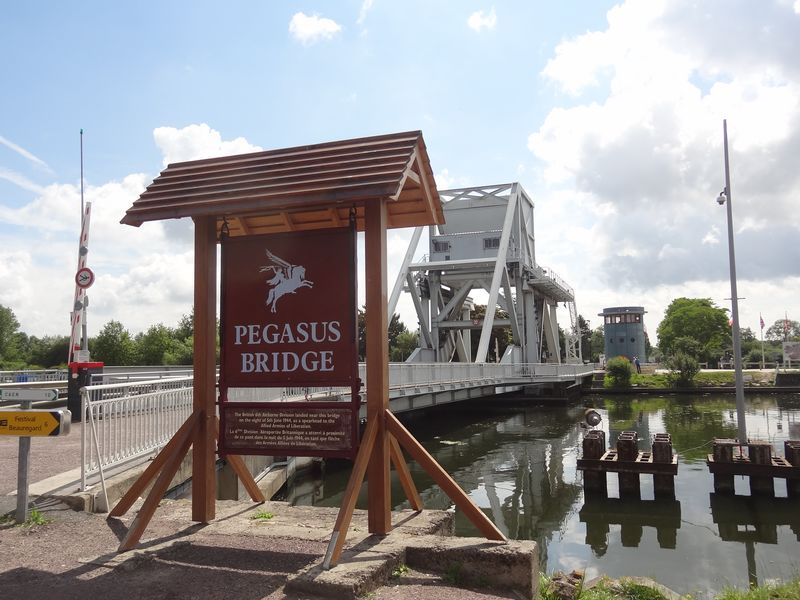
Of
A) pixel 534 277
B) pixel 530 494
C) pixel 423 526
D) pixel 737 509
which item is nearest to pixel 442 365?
→ pixel 530 494

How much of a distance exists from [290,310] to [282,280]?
295mm

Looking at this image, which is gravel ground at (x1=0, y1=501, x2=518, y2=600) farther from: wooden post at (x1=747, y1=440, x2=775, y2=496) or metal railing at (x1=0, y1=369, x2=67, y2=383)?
metal railing at (x1=0, y1=369, x2=67, y2=383)

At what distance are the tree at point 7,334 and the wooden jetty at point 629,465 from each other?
2852 inches

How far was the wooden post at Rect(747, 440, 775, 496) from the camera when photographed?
1242 centimetres

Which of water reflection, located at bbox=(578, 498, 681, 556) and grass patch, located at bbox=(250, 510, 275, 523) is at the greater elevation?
grass patch, located at bbox=(250, 510, 275, 523)

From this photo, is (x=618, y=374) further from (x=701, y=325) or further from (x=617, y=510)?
(x=701, y=325)

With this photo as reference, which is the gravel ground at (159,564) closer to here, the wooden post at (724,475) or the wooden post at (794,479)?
the wooden post at (724,475)

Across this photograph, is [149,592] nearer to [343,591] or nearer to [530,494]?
[343,591]

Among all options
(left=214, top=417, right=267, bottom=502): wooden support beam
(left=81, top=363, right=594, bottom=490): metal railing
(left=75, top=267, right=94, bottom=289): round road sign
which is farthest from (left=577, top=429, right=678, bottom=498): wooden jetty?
(left=75, top=267, right=94, bottom=289): round road sign

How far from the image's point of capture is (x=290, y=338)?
562 centimetres

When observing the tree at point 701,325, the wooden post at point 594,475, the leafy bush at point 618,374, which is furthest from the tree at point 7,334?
the tree at point 701,325

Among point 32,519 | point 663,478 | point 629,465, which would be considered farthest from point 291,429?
point 663,478

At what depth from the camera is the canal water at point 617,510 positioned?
9234mm

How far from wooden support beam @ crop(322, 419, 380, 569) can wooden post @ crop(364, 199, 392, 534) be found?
6.0 inches
